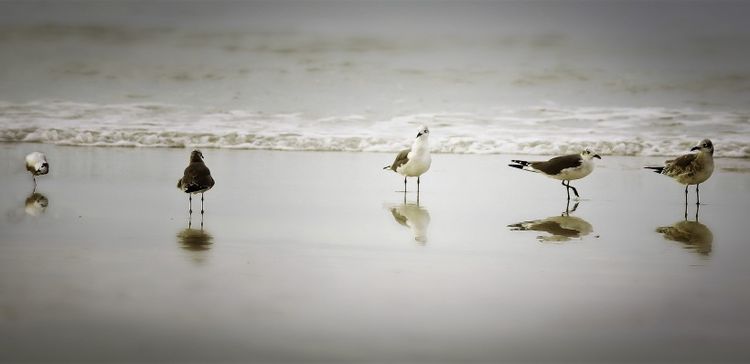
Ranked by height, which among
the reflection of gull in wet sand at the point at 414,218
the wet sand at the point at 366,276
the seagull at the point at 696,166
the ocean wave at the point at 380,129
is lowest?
the wet sand at the point at 366,276

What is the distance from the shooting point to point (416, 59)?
56.4 feet

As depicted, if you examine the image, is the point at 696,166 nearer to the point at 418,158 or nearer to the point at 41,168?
the point at 418,158

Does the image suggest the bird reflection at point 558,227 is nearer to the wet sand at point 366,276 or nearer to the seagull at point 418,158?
the wet sand at point 366,276

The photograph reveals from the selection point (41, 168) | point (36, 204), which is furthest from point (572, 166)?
point (41, 168)

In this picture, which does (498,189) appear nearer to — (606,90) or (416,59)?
(606,90)

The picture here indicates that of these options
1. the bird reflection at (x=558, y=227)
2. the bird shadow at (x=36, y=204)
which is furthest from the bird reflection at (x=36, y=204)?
the bird reflection at (x=558, y=227)

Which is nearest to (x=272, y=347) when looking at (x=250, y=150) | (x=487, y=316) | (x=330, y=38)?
(x=487, y=316)

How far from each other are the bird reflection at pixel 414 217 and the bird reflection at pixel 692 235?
1501 mm

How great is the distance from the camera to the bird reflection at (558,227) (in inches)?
184

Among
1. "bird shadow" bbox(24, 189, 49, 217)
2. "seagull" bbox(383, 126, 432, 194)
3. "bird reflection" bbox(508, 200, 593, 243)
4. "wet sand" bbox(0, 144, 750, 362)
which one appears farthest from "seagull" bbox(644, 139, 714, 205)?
"bird shadow" bbox(24, 189, 49, 217)

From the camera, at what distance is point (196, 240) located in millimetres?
4387

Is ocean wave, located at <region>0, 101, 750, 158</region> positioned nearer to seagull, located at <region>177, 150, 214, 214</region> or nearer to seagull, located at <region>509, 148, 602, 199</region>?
seagull, located at <region>509, 148, 602, 199</region>

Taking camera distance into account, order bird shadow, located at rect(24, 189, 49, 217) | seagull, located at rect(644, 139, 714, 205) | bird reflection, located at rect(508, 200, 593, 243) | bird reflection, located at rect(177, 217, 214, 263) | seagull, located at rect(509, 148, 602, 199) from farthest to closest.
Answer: seagull, located at rect(509, 148, 602, 199), seagull, located at rect(644, 139, 714, 205), bird shadow, located at rect(24, 189, 49, 217), bird reflection, located at rect(508, 200, 593, 243), bird reflection, located at rect(177, 217, 214, 263)

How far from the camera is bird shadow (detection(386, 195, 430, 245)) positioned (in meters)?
4.72
